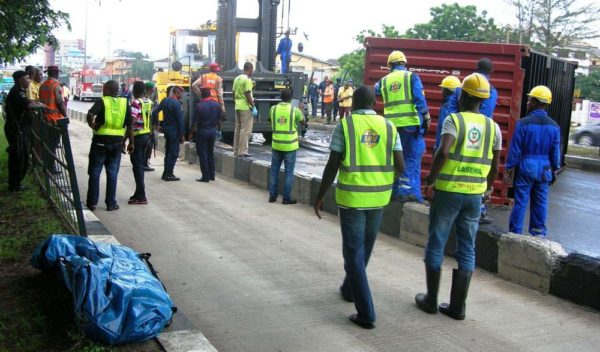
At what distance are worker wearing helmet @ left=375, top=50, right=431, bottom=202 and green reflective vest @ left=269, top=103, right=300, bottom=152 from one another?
6.42 ft

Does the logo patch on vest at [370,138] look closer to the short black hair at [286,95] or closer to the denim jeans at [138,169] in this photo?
the short black hair at [286,95]

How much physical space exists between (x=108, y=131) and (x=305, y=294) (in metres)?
4.58

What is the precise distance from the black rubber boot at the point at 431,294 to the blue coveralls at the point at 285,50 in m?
12.7

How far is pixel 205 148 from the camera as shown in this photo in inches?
502

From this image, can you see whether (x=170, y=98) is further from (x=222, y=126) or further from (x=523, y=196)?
(x=523, y=196)

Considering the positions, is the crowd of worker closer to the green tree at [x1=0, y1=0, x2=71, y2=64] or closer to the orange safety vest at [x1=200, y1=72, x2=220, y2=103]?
the green tree at [x1=0, y1=0, x2=71, y2=64]

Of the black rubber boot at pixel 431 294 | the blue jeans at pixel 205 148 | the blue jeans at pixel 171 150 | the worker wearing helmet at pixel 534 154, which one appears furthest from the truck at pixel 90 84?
the black rubber boot at pixel 431 294

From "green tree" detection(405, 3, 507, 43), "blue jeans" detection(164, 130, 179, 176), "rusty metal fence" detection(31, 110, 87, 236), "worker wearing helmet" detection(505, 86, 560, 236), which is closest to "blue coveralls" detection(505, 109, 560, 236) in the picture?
"worker wearing helmet" detection(505, 86, 560, 236)

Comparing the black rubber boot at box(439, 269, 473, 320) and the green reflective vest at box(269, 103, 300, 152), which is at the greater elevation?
the green reflective vest at box(269, 103, 300, 152)

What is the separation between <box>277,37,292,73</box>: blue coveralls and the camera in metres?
17.5

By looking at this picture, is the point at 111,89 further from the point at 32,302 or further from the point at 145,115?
the point at 32,302

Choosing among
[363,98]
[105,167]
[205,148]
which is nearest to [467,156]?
[363,98]

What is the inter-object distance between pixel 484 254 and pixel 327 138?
50.8 ft

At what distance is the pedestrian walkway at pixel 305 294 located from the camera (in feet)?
16.4
